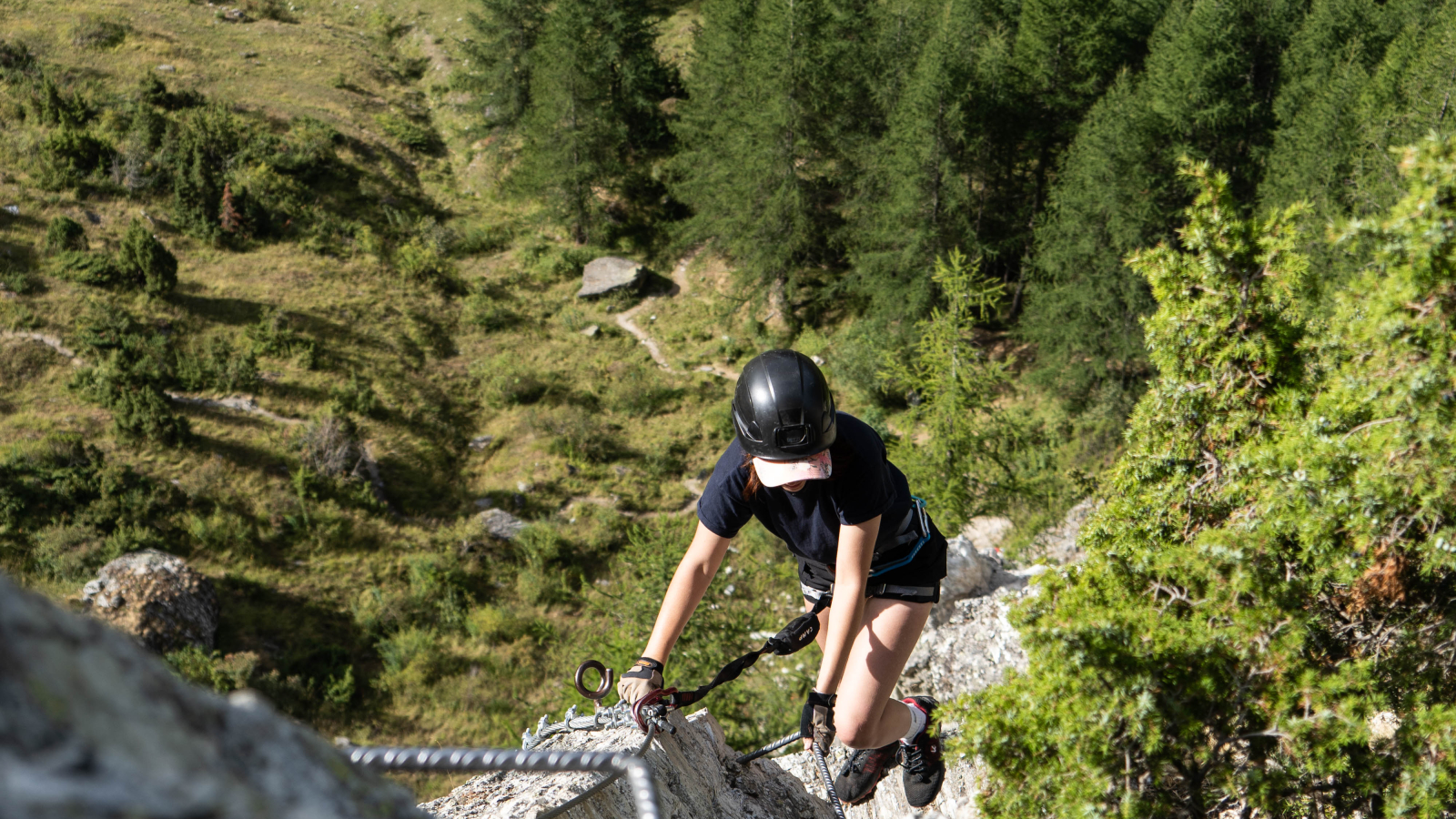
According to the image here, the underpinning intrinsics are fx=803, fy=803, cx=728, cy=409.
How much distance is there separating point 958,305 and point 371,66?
1518 inches

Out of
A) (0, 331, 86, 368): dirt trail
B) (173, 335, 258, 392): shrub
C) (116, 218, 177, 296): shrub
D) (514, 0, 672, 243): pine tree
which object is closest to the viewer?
(0, 331, 86, 368): dirt trail

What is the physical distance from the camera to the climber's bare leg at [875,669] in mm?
3566

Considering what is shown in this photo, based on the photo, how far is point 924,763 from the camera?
13.7 feet

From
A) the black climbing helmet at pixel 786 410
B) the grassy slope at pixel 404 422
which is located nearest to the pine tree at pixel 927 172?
the grassy slope at pixel 404 422

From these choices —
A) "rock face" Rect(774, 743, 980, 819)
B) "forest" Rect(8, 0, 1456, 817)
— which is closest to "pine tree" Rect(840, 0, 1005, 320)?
"forest" Rect(8, 0, 1456, 817)

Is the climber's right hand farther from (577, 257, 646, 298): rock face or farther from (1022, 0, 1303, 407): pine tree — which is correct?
(577, 257, 646, 298): rock face

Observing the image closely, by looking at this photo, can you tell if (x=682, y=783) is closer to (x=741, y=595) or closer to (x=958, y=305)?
(x=958, y=305)

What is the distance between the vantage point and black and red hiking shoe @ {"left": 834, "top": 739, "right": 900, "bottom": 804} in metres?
4.02

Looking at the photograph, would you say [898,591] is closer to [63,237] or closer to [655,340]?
[655,340]

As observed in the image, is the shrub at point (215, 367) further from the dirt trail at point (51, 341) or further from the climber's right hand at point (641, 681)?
the climber's right hand at point (641, 681)

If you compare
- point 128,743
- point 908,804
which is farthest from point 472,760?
point 908,804

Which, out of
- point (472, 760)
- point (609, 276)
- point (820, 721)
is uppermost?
point (472, 760)

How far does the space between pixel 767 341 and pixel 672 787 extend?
79.9ft

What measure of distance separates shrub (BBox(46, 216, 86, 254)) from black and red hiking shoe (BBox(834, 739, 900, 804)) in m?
25.7
